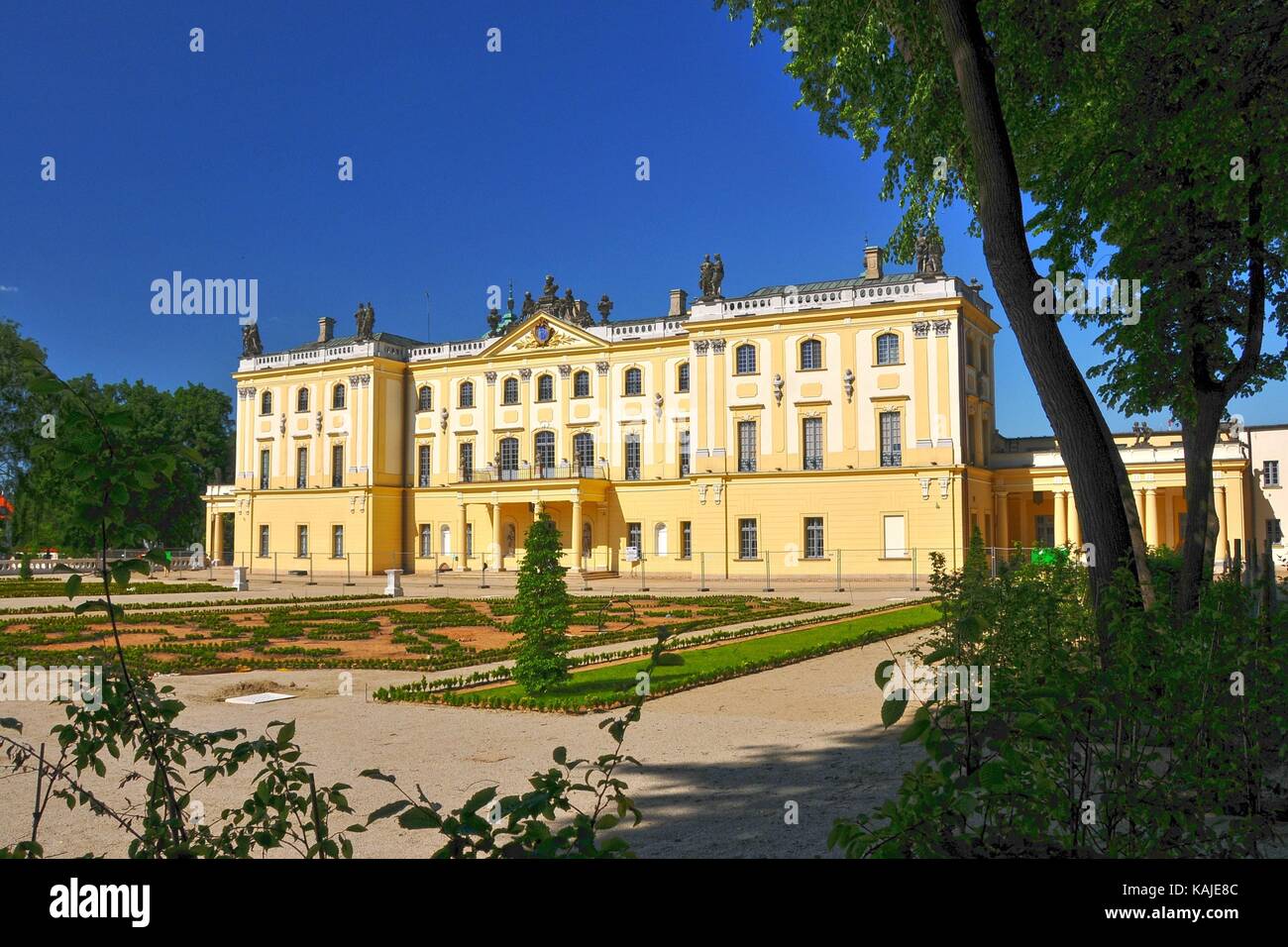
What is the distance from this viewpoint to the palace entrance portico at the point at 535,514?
44.4 metres

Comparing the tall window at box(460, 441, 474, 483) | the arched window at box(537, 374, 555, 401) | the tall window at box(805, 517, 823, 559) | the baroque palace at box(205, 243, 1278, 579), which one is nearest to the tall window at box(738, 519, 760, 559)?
the baroque palace at box(205, 243, 1278, 579)

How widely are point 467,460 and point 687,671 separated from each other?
124 ft

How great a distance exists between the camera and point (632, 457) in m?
45.6

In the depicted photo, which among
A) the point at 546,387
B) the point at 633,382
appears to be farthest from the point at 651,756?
the point at 546,387

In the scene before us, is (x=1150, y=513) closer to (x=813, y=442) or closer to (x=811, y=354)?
(x=813, y=442)

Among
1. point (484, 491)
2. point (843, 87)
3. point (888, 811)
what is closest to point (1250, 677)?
point (888, 811)

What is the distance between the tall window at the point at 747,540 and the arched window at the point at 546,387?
1243 cm

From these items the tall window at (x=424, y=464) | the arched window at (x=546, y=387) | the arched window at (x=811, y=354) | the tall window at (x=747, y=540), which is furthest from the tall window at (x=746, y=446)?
the tall window at (x=424, y=464)

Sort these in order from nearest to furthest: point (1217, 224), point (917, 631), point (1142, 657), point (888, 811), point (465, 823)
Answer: point (465, 823) < point (888, 811) < point (1142, 657) < point (1217, 224) < point (917, 631)

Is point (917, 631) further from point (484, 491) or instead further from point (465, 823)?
point (484, 491)

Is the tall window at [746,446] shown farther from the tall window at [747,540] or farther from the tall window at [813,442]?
the tall window at [747,540]

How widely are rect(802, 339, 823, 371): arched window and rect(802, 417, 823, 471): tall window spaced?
2.33 meters
